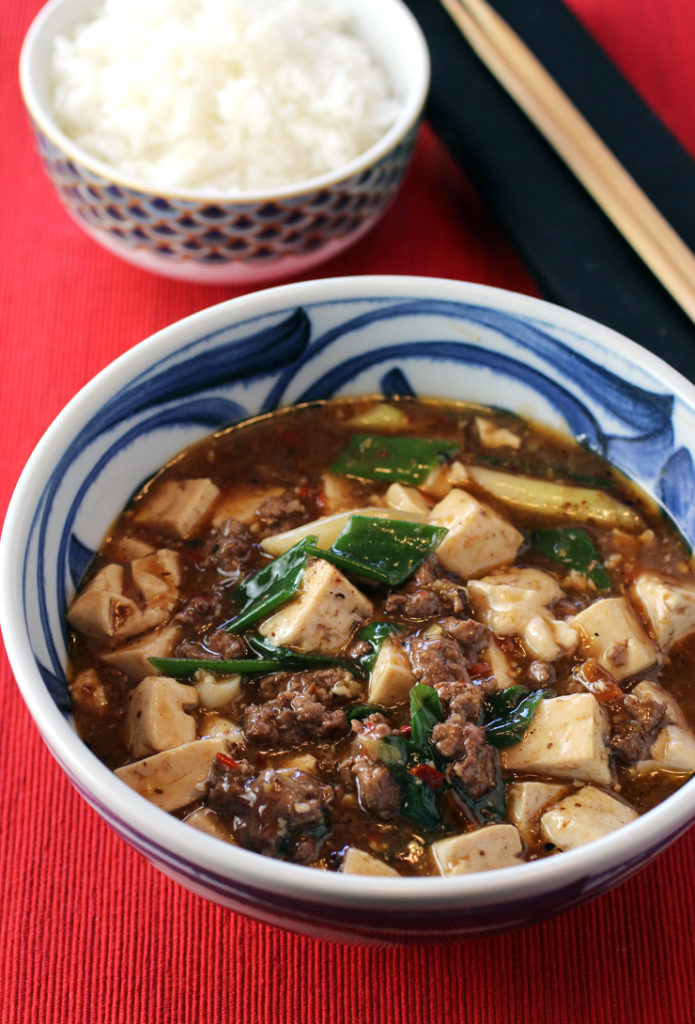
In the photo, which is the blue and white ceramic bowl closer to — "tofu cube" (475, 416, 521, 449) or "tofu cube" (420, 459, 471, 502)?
"tofu cube" (475, 416, 521, 449)

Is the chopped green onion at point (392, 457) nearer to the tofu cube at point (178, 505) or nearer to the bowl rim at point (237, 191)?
the tofu cube at point (178, 505)

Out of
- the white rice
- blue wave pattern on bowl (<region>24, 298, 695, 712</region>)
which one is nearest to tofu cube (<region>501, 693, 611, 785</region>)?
blue wave pattern on bowl (<region>24, 298, 695, 712</region>)

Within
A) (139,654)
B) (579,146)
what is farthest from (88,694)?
(579,146)

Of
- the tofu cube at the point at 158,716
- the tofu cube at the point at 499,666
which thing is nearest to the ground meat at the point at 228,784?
the tofu cube at the point at 158,716

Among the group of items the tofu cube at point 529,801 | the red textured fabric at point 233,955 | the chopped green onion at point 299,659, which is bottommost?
the red textured fabric at point 233,955

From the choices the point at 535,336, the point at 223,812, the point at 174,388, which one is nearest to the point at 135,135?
the point at 174,388

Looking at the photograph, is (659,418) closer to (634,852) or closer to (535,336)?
(535,336)
